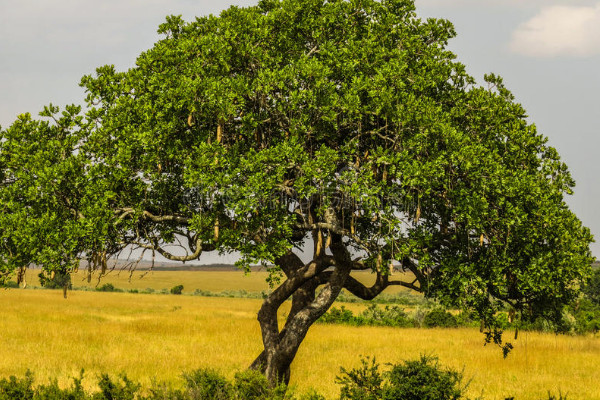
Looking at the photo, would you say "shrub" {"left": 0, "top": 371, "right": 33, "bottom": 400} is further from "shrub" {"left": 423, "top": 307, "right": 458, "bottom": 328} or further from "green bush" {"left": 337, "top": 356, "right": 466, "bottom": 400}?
"shrub" {"left": 423, "top": 307, "right": 458, "bottom": 328}

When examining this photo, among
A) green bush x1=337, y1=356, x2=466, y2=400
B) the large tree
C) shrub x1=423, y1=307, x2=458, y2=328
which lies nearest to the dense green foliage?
green bush x1=337, y1=356, x2=466, y2=400

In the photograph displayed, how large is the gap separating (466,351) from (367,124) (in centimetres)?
1973

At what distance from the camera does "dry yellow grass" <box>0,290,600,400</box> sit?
814 inches

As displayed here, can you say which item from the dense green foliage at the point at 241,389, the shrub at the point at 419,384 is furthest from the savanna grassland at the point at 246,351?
the shrub at the point at 419,384

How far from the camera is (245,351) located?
2681 centimetres

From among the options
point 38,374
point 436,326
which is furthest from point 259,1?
point 436,326

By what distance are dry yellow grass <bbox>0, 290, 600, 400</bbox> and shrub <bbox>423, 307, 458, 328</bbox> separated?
9.81 feet

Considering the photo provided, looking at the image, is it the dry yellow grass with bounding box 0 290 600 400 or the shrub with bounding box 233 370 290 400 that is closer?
the shrub with bounding box 233 370 290 400

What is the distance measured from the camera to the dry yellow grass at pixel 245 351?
814 inches

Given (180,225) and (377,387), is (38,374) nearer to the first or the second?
(180,225)

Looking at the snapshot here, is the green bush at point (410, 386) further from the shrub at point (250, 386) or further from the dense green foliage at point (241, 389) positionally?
the shrub at point (250, 386)

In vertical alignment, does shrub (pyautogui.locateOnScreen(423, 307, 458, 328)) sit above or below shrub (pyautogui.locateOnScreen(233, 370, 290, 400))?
below

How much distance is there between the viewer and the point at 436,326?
42.0m

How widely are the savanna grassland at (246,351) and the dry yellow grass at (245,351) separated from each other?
2.0 inches
